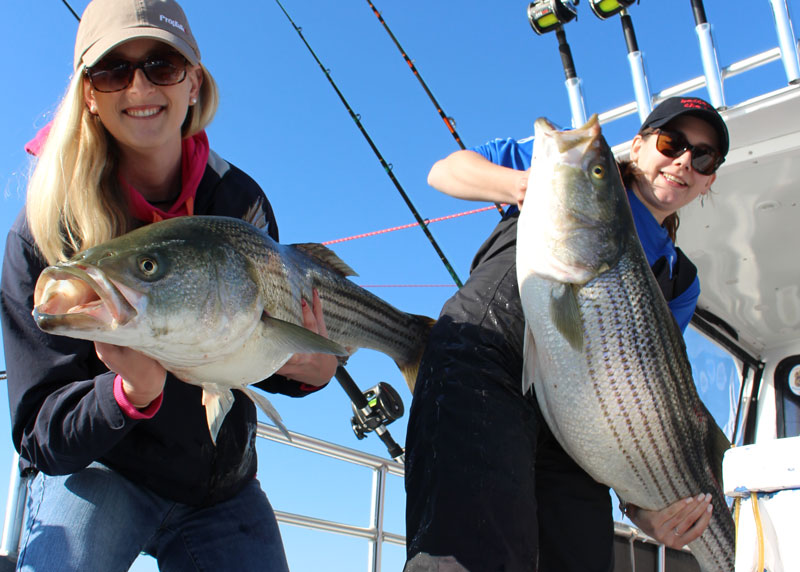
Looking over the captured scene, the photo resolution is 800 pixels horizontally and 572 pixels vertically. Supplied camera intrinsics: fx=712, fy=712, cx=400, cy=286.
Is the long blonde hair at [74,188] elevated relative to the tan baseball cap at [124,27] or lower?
lower

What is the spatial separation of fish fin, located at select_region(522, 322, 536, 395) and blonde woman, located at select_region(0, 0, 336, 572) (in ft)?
2.51

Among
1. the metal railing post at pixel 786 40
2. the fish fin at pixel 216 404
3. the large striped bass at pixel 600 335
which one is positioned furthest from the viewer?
the metal railing post at pixel 786 40

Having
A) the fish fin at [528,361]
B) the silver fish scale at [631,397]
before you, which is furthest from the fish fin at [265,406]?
the silver fish scale at [631,397]

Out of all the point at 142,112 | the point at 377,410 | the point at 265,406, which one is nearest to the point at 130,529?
the point at 265,406

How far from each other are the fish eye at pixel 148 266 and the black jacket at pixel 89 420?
1.39ft

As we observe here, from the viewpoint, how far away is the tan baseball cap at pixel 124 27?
2447 mm

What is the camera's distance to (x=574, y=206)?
2922 millimetres

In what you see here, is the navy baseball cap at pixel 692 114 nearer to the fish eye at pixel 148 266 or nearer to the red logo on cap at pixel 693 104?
the red logo on cap at pixel 693 104

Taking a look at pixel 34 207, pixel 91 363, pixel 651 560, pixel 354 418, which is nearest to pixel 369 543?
pixel 354 418

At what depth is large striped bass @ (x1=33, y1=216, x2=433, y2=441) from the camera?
1.86 meters

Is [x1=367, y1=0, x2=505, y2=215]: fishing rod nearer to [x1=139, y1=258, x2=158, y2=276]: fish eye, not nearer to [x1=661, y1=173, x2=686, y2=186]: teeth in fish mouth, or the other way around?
[x1=661, y1=173, x2=686, y2=186]: teeth in fish mouth

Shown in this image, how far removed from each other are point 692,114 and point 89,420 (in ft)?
9.89

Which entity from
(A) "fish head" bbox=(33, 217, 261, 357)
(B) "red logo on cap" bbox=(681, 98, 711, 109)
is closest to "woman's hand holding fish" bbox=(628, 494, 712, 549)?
(B) "red logo on cap" bbox=(681, 98, 711, 109)

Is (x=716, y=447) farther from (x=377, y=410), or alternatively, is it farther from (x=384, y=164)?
(x=384, y=164)
